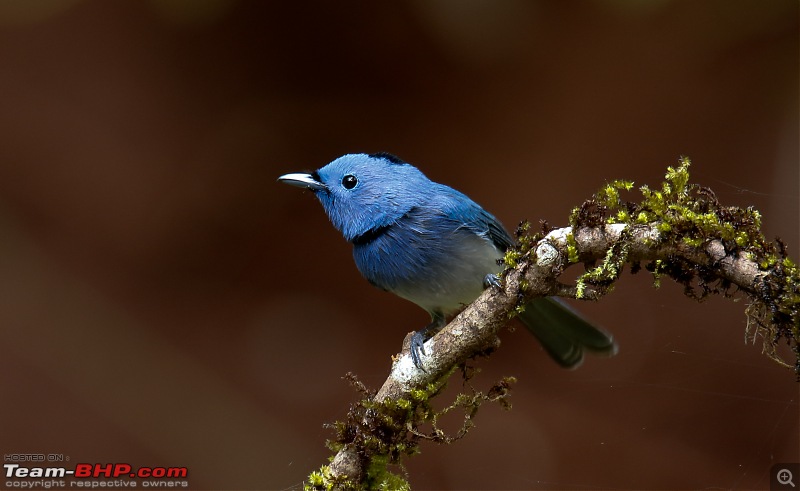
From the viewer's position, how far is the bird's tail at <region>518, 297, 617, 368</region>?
3.19 metres

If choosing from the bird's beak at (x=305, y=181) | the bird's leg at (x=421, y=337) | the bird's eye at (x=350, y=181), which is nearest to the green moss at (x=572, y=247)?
the bird's leg at (x=421, y=337)

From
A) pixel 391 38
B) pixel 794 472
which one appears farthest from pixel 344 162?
pixel 794 472

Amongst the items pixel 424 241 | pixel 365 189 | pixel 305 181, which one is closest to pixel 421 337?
pixel 424 241

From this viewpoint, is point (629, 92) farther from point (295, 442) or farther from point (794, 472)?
point (295, 442)

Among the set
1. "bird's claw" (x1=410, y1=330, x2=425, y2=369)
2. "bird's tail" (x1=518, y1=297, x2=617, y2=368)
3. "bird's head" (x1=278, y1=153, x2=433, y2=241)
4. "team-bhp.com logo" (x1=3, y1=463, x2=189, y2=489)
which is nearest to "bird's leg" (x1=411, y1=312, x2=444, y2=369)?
"bird's claw" (x1=410, y1=330, x2=425, y2=369)

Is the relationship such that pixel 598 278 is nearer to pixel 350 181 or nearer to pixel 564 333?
pixel 564 333

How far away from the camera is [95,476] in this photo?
406cm

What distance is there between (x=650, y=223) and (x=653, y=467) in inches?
93.6

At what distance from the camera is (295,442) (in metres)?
4.31

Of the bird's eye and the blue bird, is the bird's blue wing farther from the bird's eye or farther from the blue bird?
the bird's eye

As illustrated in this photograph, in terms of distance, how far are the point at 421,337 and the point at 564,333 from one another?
32.8 inches

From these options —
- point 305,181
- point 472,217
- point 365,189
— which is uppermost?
point 305,181

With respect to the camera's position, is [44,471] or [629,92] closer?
[44,471]

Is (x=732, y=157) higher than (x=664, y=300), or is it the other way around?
(x=732, y=157)
